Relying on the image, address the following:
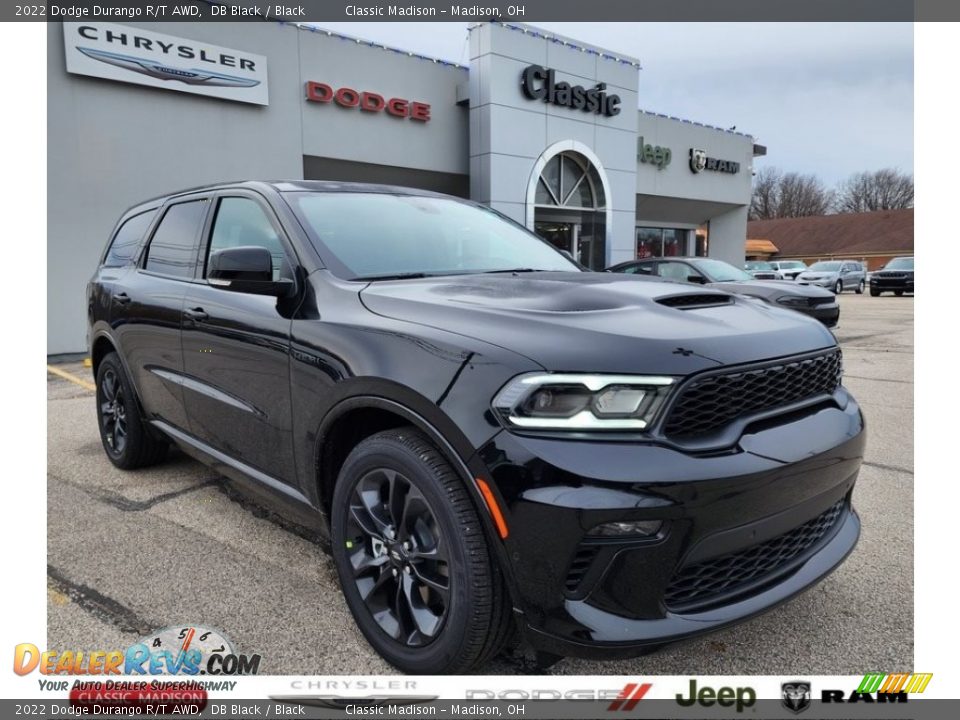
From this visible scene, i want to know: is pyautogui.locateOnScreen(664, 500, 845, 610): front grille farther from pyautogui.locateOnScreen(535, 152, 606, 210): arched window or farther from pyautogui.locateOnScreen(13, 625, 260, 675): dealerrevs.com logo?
pyautogui.locateOnScreen(535, 152, 606, 210): arched window

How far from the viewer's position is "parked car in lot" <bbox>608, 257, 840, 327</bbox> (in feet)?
32.5

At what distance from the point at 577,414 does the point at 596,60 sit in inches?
647

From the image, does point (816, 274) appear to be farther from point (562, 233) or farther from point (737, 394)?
point (737, 394)

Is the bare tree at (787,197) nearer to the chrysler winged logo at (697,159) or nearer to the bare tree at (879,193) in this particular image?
the bare tree at (879,193)

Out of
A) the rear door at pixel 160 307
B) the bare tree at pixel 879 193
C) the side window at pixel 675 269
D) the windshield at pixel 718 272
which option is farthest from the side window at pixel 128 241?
the bare tree at pixel 879 193

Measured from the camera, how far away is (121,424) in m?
4.50

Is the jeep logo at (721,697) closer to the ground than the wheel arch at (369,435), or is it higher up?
closer to the ground

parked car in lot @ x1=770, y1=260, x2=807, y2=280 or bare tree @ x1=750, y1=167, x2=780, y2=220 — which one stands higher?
bare tree @ x1=750, y1=167, x2=780, y2=220

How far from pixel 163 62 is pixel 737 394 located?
11802 millimetres

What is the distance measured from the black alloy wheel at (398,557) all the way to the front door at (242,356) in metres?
0.54

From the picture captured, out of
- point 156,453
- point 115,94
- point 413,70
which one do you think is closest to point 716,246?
point 413,70

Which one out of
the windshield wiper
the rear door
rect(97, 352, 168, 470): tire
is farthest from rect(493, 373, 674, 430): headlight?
rect(97, 352, 168, 470): tire

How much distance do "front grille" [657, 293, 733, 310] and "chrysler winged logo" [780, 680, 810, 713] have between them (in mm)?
1307

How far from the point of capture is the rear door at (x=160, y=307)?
359 centimetres
